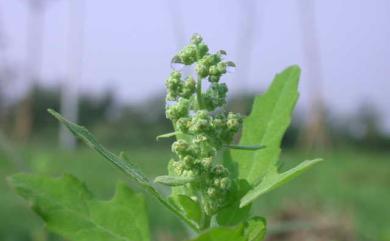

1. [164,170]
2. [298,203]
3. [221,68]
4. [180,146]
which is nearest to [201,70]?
[221,68]

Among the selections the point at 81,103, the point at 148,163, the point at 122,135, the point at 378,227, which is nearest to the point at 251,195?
the point at 378,227

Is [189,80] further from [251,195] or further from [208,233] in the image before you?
[208,233]

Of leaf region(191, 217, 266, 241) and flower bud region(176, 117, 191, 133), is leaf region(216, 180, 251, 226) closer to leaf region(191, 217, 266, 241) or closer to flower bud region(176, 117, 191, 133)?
leaf region(191, 217, 266, 241)

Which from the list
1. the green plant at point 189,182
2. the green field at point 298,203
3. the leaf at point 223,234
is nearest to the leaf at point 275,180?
the green plant at point 189,182

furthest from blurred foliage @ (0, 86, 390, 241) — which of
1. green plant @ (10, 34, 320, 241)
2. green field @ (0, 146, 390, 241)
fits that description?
green plant @ (10, 34, 320, 241)

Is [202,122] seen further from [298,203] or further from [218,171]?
[298,203]

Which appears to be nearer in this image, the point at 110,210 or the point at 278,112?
the point at 110,210

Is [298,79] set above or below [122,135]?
above

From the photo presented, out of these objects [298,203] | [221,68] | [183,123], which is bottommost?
[298,203]
